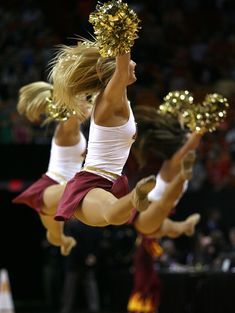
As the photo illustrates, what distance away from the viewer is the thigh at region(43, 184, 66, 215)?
6000 millimetres

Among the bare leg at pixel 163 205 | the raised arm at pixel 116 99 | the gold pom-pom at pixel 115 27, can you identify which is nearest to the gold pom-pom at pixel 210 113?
the bare leg at pixel 163 205

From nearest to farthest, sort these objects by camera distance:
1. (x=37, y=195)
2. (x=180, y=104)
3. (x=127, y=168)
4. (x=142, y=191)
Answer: (x=142, y=191), (x=37, y=195), (x=180, y=104), (x=127, y=168)

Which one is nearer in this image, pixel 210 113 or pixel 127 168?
pixel 210 113

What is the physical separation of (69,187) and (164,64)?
8.55 m

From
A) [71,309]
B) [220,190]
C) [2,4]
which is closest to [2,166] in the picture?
[71,309]

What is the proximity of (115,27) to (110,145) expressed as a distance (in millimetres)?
734

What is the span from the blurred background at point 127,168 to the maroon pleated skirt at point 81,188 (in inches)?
112

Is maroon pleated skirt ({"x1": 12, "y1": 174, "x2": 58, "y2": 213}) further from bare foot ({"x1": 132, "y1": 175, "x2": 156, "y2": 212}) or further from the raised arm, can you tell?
bare foot ({"x1": 132, "y1": 175, "x2": 156, "y2": 212})

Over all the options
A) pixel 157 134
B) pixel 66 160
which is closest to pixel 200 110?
pixel 157 134

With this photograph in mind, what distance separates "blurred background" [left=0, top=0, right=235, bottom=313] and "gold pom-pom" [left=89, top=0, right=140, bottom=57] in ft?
10.9

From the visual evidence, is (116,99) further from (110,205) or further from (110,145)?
(110,205)

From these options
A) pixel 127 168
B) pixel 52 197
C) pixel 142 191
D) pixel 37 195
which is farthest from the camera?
pixel 127 168

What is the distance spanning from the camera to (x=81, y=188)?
16.9ft

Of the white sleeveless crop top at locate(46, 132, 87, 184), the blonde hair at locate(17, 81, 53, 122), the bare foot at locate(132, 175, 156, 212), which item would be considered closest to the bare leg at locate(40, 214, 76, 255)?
the white sleeveless crop top at locate(46, 132, 87, 184)
